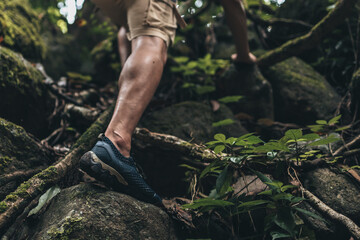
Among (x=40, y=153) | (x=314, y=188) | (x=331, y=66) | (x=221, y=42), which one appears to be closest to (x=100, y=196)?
(x=40, y=153)

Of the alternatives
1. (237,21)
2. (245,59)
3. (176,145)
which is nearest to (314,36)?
(245,59)

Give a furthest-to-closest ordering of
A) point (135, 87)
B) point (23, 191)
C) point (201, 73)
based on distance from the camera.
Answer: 1. point (201, 73)
2. point (135, 87)
3. point (23, 191)

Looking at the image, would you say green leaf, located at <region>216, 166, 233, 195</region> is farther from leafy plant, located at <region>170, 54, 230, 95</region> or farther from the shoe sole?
leafy plant, located at <region>170, 54, 230, 95</region>

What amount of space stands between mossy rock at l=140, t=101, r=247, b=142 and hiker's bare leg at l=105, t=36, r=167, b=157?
0.69 metres

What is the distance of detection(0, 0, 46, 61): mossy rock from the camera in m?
2.49

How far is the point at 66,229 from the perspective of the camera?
114cm

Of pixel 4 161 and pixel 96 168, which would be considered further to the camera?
pixel 4 161

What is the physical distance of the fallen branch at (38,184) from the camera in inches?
48.5

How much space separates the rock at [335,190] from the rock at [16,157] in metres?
Result: 1.83

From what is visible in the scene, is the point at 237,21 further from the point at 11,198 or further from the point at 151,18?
the point at 11,198

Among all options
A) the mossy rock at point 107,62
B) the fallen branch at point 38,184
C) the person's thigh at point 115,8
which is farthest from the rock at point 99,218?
the mossy rock at point 107,62

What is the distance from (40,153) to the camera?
1.79 m

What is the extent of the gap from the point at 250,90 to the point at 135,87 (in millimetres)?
1722

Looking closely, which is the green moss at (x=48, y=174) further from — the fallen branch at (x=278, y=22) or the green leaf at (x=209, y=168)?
the fallen branch at (x=278, y=22)
